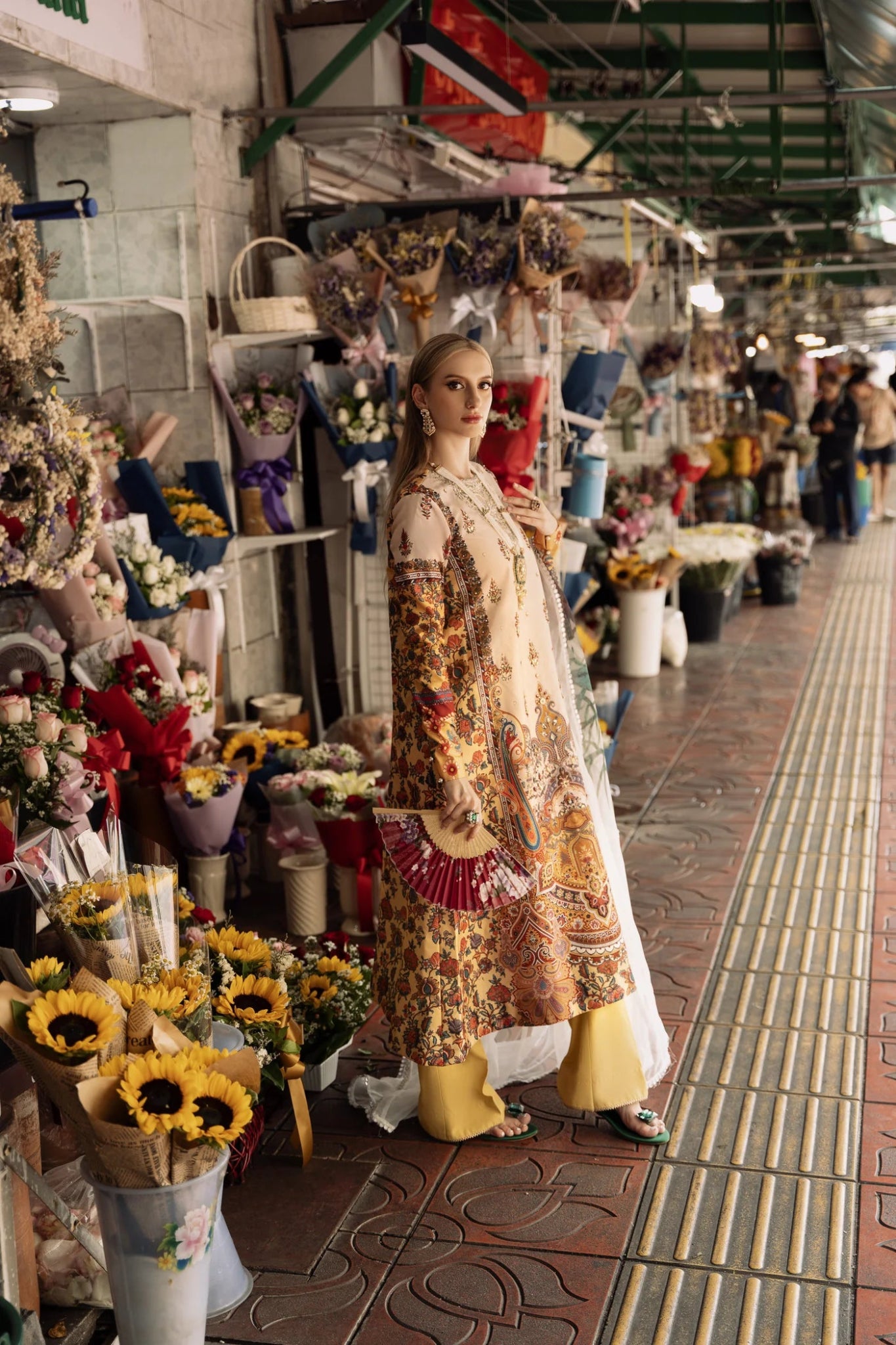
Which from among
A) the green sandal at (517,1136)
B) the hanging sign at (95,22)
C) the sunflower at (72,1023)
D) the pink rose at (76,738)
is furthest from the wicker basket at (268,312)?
the sunflower at (72,1023)

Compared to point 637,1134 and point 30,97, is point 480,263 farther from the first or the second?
point 637,1134

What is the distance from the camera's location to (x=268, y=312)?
538cm

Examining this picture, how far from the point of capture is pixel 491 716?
3.08 metres

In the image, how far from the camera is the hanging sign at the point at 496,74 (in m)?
6.57

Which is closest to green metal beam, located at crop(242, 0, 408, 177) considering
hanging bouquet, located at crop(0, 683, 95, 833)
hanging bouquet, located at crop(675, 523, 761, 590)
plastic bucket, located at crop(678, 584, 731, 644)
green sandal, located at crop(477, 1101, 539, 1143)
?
hanging bouquet, located at crop(0, 683, 95, 833)

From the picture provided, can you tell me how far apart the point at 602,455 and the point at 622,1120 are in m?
4.07

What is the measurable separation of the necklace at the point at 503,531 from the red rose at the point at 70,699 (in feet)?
5.09

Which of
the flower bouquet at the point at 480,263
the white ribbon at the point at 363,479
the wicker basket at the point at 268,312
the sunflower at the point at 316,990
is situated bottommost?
the sunflower at the point at 316,990

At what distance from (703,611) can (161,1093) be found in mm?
8040

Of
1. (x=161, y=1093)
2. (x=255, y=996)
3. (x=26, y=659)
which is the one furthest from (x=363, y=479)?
(x=161, y=1093)

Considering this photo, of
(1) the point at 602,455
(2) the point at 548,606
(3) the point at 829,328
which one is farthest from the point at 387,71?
(3) the point at 829,328

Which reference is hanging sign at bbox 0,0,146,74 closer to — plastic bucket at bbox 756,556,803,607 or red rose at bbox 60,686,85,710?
red rose at bbox 60,686,85,710

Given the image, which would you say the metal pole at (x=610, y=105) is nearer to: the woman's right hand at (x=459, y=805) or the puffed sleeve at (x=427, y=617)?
the puffed sleeve at (x=427, y=617)

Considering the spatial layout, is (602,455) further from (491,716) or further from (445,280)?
(491,716)
